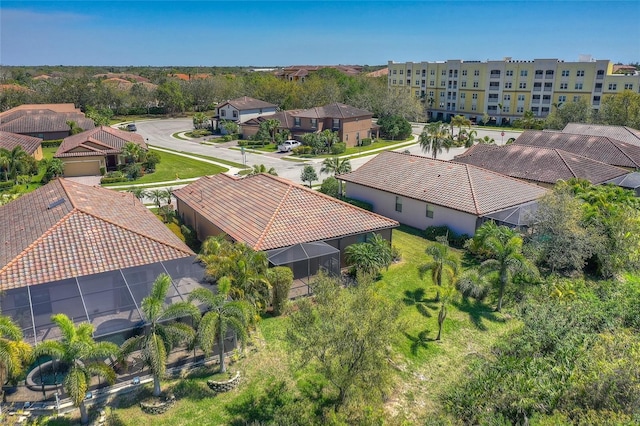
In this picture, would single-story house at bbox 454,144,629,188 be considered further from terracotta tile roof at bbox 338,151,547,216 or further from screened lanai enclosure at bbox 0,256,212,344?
screened lanai enclosure at bbox 0,256,212,344

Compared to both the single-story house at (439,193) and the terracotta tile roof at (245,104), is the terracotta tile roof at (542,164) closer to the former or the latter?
the single-story house at (439,193)

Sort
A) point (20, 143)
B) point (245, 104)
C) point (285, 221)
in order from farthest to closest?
point (245, 104), point (20, 143), point (285, 221)

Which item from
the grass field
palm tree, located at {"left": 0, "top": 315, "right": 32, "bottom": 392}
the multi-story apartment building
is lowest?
the grass field

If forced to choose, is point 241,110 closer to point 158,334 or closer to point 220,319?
point 220,319

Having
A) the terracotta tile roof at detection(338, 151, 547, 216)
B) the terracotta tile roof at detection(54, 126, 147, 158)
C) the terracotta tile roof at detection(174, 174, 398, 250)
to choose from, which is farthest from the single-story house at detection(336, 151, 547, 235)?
the terracotta tile roof at detection(54, 126, 147, 158)

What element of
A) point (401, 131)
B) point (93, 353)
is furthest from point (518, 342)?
point (401, 131)

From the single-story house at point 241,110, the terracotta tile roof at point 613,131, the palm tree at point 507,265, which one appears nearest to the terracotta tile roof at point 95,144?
the single-story house at point 241,110

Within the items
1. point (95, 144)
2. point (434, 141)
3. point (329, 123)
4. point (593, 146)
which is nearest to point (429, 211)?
point (593, 146)

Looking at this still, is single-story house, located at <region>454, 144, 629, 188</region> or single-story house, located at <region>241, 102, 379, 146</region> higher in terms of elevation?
single-story house, located at <region>241, 102, 379, 146</region>

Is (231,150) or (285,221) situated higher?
(285,221)
